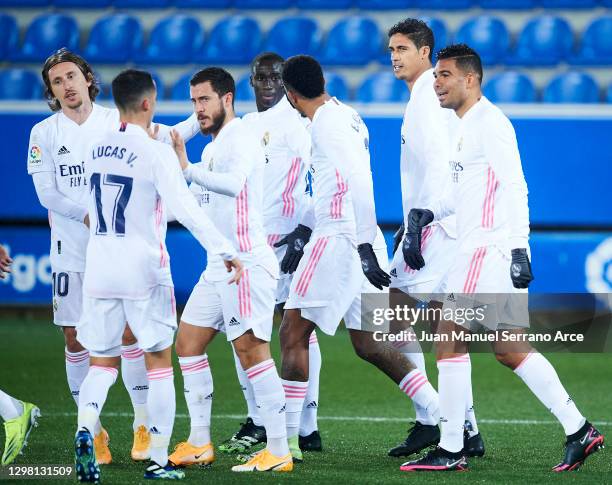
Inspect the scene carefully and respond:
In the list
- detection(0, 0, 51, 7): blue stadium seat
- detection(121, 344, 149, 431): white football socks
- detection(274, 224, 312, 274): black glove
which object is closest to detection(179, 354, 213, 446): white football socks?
detection(121, 344, 149, 431): white football socks

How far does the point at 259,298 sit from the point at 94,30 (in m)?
8.76

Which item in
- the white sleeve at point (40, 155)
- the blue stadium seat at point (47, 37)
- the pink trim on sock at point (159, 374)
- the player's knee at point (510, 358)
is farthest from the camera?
the blue stadium seat at point (47, 37)

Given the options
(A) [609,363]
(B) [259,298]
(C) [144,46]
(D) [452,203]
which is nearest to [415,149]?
(D) [452,203]

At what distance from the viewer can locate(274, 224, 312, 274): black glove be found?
629 cm

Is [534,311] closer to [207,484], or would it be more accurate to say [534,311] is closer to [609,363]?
[609,363]

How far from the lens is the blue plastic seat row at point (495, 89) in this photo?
12.3m

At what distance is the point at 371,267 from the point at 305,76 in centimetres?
99

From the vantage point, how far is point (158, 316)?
5.13 meters

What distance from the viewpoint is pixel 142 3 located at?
1388 centimetres

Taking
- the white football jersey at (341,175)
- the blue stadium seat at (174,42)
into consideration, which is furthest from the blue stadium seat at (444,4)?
the white football jersey at (341,175)

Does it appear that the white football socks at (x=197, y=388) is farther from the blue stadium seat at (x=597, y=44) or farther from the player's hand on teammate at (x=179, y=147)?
the blue stadium seat at (x=597, y=44)

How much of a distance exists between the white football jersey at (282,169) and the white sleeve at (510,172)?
1.41 m

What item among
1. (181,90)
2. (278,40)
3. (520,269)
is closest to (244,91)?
(181,90)

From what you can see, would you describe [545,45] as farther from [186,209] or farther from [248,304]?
[186,209]
